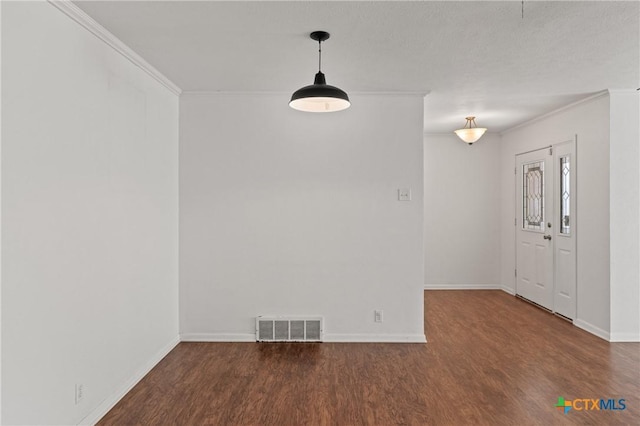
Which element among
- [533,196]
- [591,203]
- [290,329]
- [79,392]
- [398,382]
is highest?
[533,196]

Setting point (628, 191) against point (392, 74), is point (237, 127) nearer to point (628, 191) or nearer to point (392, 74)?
point (392, 74)

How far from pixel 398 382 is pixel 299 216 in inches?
72.8

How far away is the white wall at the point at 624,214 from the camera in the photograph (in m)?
4.20

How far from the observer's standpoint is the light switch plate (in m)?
4.23

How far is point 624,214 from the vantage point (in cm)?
423

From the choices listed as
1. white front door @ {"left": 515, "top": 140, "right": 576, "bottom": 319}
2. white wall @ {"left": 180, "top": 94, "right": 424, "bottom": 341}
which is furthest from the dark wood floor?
white front door @ {"left": 515, "top": 140, "right": 576, "bottom": 319}

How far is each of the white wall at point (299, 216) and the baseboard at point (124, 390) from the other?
1.55ft

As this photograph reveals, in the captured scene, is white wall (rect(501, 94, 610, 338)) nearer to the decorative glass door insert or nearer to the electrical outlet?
the decorative glass door insert

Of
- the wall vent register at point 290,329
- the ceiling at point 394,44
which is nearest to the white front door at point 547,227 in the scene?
the ceiling at point 394,44

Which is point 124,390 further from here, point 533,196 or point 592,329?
point 533,196

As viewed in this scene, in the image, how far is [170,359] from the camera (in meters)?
3.75

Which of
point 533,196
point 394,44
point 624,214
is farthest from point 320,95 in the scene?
point 533,196

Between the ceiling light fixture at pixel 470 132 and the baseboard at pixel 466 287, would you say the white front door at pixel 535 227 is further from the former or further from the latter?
the ceiling light fixture at pixel 470 132

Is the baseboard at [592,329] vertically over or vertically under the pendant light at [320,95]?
under
